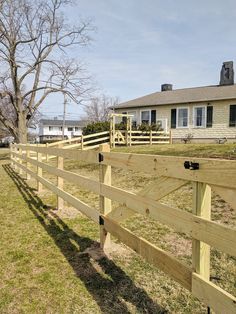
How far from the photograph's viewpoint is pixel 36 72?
2612 centimetres

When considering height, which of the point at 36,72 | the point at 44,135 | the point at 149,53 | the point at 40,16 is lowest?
the point at 44,135

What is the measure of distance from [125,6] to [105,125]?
37.0 feet

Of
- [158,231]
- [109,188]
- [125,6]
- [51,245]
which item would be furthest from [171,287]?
[125,6]

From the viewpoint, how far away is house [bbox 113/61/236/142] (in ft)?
76.3

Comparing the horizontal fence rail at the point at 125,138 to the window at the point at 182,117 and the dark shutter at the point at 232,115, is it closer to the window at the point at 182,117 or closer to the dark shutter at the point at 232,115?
the window at the point at 182,117

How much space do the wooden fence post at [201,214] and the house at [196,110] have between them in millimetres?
21741

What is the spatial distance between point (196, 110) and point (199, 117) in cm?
60

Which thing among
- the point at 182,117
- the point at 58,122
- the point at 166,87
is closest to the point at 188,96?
the point at 182,117

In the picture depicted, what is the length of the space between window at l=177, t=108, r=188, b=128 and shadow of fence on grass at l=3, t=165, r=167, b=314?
21026mm

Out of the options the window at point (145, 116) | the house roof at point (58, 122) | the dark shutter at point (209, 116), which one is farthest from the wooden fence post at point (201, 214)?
the house roof at point (58, 122)

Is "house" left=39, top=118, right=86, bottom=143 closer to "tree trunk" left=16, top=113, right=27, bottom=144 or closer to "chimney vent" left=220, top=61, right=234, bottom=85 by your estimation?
"tree trunk" left=16, top=113, right=27, bottom=144

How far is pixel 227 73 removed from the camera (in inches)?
1031

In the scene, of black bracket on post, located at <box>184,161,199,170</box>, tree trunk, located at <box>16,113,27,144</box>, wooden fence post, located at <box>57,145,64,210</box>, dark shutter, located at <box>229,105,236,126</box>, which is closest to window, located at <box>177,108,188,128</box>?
dark shutter, located at <box>229,105,236,126</box>

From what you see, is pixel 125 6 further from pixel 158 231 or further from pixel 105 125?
pixel 158 231
